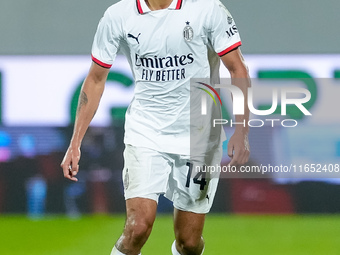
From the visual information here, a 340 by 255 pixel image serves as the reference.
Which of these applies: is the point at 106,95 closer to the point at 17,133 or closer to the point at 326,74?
the point at 17,133

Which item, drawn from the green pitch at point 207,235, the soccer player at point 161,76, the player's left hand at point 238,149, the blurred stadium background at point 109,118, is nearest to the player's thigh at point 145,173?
the soccer player at point 161,76

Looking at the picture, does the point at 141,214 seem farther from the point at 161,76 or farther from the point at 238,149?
the point at 161,76

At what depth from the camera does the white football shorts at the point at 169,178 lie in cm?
391

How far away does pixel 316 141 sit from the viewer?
7.04 metres

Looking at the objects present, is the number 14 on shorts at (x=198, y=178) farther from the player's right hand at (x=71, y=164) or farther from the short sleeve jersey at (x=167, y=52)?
the player's right hand at (x=71, y=164)

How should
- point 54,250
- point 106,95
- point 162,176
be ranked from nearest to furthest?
point 162,176 < point 54,250 < point 106,95

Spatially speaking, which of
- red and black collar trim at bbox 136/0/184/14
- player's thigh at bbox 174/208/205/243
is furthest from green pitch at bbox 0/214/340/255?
red and black collar trim at bbox 136/0/184/14

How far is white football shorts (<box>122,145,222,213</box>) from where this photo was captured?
3.91 meters

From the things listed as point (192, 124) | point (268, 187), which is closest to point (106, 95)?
point (268, 187)

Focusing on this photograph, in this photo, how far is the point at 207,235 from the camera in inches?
251

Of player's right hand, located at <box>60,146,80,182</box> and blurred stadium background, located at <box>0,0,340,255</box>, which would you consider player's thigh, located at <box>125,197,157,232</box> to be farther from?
blurred stadium background, located at <box>0,0,340,255</box>

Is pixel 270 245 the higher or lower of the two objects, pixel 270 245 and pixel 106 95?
the lower

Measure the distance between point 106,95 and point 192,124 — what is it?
300 centimetres

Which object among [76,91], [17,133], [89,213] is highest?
[76,91]
